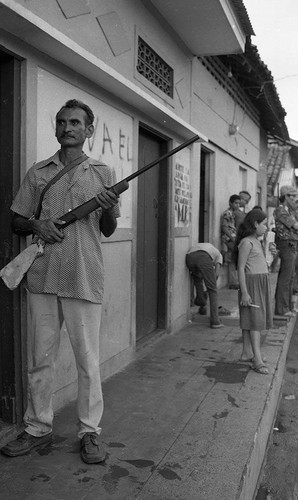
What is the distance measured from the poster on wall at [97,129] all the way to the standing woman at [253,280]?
1078 millimetres

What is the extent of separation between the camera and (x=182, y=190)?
20.6 feet

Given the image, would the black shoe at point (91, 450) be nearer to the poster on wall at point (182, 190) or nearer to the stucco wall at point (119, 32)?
the stucco wall at point (119, 32)

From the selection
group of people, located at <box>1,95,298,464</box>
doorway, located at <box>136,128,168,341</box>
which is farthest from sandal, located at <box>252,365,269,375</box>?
group of people, located at <box>1,95,298,464</box>

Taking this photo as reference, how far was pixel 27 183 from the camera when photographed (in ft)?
9.28

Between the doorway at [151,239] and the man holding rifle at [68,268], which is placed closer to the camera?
the man holding rifle at [68,268]

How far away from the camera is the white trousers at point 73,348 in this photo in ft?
9.11

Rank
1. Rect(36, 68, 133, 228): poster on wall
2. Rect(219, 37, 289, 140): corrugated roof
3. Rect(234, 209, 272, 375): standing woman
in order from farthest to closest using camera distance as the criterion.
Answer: Rect(219, 37, 289, 140): corrugated roof, Rect(234, 209, 272, 375): standing woman, Rect(36, 68, 133, 228): poster on wall

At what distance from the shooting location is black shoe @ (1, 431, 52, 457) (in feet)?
9.23

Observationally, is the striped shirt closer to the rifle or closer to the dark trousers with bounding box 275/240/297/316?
the rifle

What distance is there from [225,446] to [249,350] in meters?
1.94

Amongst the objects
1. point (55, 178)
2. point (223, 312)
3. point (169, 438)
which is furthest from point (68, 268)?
point (223, 312)

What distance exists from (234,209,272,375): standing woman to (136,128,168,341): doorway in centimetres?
117

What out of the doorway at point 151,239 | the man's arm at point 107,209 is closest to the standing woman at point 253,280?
the doorway at point 151,239

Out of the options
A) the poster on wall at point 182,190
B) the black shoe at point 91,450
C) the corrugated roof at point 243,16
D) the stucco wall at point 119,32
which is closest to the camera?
the black shoe at point 91,450
